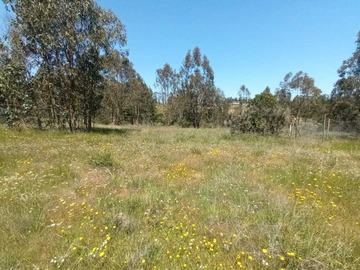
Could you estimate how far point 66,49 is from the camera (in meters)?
16.2

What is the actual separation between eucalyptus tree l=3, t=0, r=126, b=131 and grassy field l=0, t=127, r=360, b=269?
40.2ft

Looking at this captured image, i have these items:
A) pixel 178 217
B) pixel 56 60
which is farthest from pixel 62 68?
pixel 178 217

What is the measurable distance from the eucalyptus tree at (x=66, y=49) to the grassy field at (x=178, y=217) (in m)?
12.2

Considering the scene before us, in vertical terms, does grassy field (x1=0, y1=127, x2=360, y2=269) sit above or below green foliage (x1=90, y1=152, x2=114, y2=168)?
below

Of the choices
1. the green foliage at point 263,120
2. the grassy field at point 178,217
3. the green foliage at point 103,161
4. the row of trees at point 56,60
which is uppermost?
the row of trees at point 56,60

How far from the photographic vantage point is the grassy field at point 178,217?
2.68 meters

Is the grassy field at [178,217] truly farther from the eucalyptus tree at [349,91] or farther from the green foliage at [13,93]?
the eucalyptus tree at [349,91]

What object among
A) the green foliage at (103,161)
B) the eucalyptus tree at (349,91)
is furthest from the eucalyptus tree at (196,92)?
the green foliage at (103,161)

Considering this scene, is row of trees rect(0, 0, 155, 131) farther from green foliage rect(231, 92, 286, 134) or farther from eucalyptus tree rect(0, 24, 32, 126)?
green foliage rect(231, 92, 286, 134)

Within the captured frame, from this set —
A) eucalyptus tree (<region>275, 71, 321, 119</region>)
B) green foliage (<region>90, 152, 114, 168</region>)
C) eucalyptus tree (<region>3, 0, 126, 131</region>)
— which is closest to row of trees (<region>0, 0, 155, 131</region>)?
eucalyptus tree (<region>3, 0, 126, 131</region>)

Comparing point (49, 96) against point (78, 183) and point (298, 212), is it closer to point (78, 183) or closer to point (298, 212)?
point (78, 183)

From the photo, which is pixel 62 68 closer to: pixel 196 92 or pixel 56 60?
pixel 56 60

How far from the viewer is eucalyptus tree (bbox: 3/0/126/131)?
15.1 meters

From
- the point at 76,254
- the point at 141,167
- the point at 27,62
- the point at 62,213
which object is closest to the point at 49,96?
the point at 27,62
